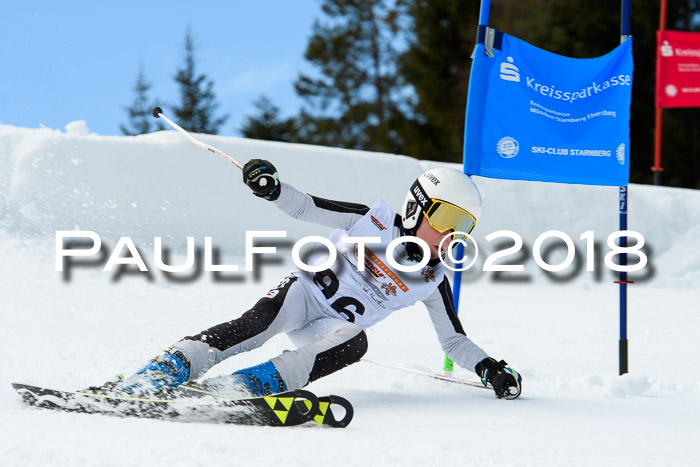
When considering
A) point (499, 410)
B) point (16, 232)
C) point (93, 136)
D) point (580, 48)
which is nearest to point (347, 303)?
point (499, 410)

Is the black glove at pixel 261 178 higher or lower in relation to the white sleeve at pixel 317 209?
higher

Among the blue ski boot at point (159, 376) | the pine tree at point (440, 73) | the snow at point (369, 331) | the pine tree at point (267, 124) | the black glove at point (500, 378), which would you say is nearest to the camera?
the snow at point (369, 331)

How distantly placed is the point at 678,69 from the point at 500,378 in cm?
1164

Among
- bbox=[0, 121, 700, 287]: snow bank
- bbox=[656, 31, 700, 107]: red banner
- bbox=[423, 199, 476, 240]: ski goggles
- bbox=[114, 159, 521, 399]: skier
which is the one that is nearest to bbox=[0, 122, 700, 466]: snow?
bbox=[0, 121, 700, 287]: snow bank

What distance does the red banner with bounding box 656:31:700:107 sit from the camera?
1322 cm

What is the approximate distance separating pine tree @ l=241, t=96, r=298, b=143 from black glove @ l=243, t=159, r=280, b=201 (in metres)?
26.6

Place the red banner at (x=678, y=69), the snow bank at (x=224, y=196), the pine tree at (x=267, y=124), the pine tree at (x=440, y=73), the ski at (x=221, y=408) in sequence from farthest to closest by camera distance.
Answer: the pine tree at (x=267, y=124) < the pine tree at (x=440, y=73) < the red banner at (x=678, y=69) < the snow bank at (x=224, y=196) < the ski at (x=221, y=408)

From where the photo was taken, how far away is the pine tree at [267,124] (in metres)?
29.8

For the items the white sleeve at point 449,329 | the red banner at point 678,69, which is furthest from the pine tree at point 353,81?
the white sleeve at point 449,329

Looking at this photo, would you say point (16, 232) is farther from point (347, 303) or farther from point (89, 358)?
point (347, 303)

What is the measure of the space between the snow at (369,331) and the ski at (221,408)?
65 mm

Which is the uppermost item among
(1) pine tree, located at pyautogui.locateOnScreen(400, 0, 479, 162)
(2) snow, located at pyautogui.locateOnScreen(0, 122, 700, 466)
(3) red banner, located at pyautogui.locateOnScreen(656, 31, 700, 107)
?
(1) pine tree, located at pyautogui.locateOnScreen(400, 0, 479, 162)

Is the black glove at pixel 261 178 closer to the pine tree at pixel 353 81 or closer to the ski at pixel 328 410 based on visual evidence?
the ski at pixel 328 410

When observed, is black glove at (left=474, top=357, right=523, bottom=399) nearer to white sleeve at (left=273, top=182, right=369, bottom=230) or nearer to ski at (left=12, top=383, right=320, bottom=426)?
white sleeve at (left=273, top=182, right=369, bottom=230)
